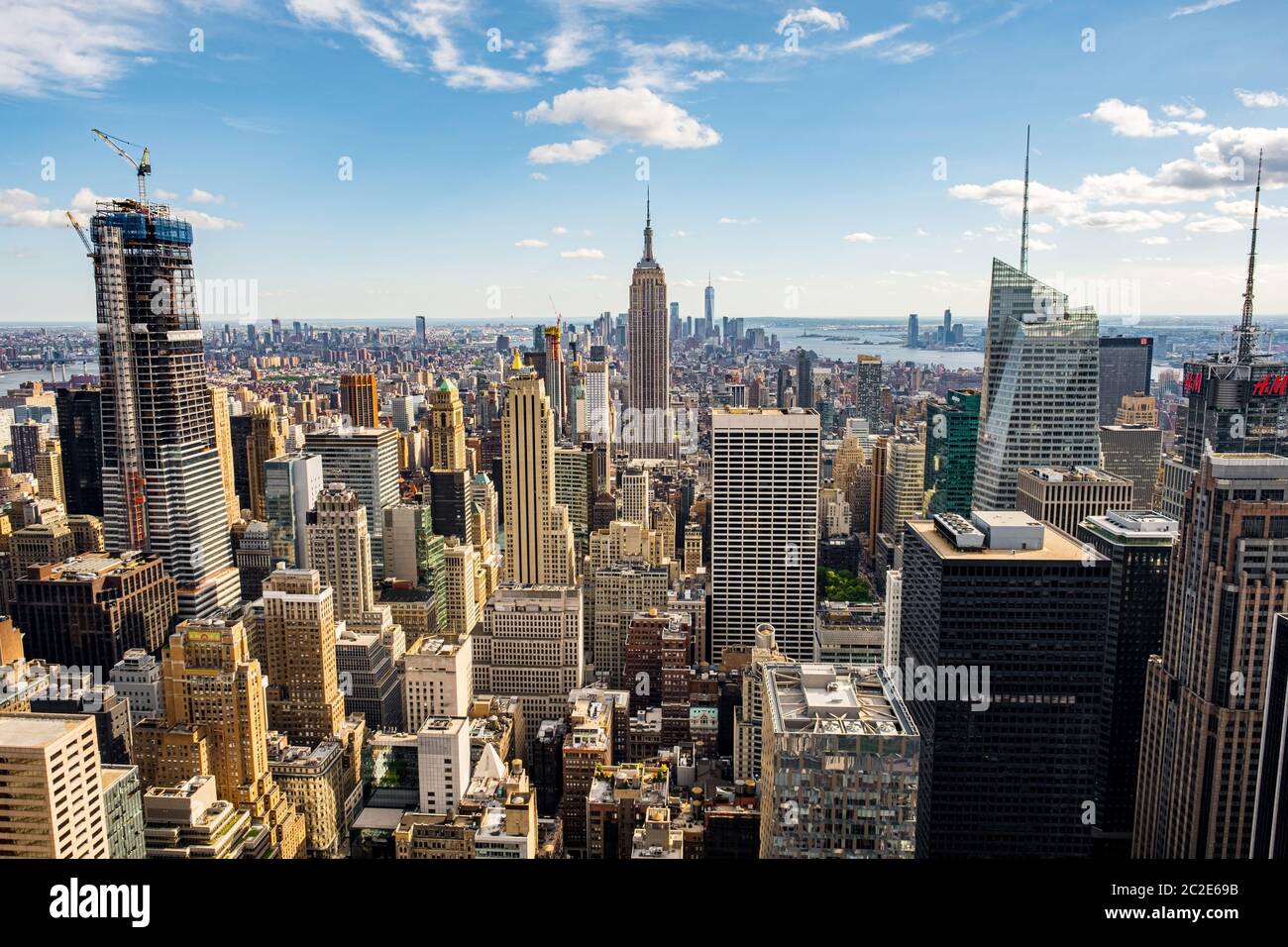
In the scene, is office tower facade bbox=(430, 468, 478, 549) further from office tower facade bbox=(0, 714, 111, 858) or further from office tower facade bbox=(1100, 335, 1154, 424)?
office tower facade bbox=(1100, 335, 1154, 424)

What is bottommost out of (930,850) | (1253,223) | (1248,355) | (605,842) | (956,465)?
(605,842)

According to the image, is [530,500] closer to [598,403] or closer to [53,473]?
[53,473]

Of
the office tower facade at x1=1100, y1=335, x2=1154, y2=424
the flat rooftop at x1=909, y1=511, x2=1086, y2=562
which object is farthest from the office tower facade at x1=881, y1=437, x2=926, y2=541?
the flat rooftop at x1=909, y1=511, x2=1086, y2=562

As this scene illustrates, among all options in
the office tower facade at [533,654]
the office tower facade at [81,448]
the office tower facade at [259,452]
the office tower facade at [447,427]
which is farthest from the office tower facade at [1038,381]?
the office tower facade at [81,448]
